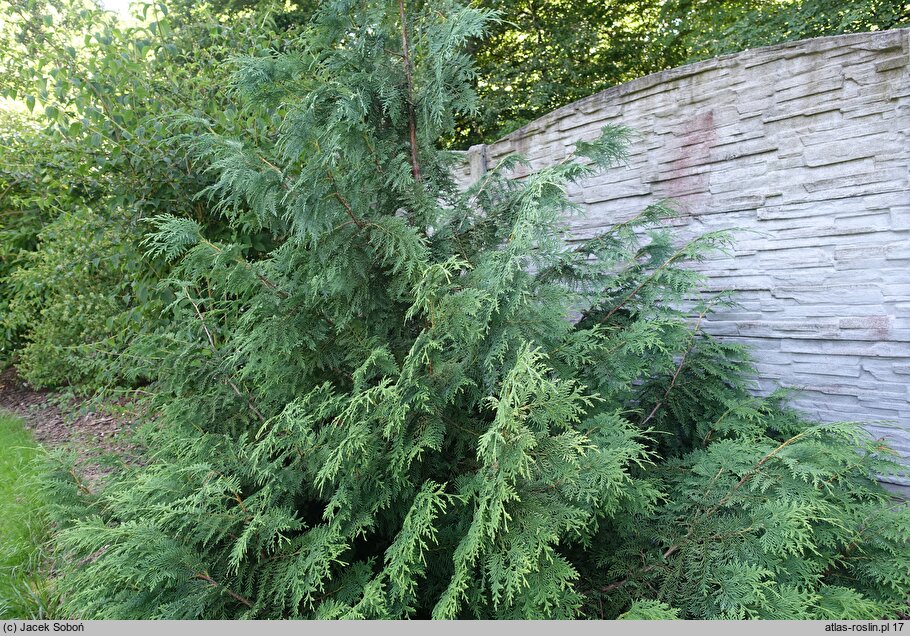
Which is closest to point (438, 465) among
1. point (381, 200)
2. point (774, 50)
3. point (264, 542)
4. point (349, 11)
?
point (264, 542)

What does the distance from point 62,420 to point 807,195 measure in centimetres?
641

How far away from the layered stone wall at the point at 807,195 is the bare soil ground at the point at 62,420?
3501mm

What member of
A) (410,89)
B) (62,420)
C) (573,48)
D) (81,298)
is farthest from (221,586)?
(573,48)

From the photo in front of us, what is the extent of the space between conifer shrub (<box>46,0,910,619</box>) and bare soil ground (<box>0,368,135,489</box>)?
5.27 ft

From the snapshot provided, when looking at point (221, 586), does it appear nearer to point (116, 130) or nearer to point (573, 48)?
point (116, 130)

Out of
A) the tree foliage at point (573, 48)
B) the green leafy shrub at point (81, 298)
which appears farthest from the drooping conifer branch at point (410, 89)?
the tree foliage at point (573, 48)

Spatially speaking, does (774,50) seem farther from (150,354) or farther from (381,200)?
(150,354)

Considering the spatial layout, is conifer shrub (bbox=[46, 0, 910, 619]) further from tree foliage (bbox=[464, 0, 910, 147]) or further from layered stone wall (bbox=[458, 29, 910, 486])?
tree foliage (bbox=[464, 0, 910, 147])

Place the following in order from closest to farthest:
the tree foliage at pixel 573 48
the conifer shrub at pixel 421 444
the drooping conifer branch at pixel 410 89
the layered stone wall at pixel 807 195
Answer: the conifer shrub at pixel 421 444, the drooping conifer branch at pixel 410 89, the layered stone wall at pixel 807 195, the tree foliage at pixel 573 48

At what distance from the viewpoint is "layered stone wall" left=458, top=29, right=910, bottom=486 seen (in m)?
2.45

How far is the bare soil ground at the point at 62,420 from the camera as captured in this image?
3916mm

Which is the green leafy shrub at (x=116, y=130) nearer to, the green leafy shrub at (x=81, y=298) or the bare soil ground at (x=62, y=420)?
the green leafy shrub at (x=81, y=298)

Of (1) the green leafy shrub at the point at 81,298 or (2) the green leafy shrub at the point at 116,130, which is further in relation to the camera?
(1) the green leafy shrub at the point at 81,298

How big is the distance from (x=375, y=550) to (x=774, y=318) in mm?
2298
